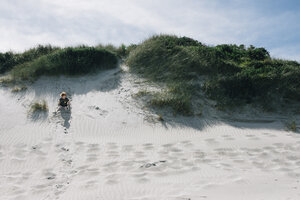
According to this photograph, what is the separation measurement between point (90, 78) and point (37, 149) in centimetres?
486

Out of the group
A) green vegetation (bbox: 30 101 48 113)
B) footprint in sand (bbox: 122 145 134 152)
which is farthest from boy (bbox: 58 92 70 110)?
footprint in sand (bbox: 122 145 134 152)

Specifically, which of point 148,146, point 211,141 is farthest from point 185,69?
point 148,146

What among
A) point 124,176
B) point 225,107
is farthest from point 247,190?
point 225,107

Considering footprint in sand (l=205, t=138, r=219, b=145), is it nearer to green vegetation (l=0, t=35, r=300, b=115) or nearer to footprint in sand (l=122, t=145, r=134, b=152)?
green vegetation (l=0, t=35, r=300, b=115)

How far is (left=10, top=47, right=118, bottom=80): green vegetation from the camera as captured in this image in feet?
35.4

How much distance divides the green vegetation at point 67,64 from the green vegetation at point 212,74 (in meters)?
1.35

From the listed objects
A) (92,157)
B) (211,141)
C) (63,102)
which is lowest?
(92,157)

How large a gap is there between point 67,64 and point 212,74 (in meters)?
6.44

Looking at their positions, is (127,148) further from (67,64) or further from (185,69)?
(67,64)

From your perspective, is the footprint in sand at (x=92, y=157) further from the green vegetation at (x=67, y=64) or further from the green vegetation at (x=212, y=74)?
→ the green vegetation at (x=67, y=64)

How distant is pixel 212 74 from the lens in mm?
10477

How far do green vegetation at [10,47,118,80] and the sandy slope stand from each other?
3.61 ft

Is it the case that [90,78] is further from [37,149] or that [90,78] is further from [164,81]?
[37,149]

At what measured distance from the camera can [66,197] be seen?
15.0 ft
